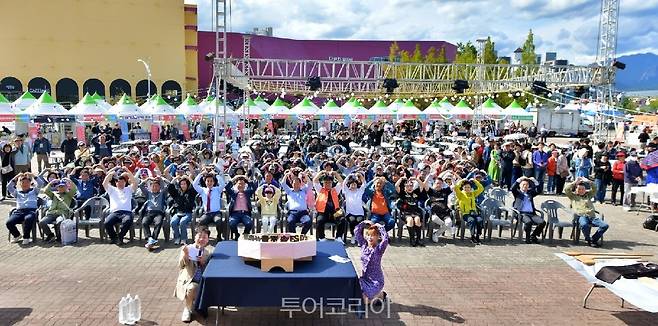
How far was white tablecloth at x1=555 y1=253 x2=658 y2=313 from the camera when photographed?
18.4 feet

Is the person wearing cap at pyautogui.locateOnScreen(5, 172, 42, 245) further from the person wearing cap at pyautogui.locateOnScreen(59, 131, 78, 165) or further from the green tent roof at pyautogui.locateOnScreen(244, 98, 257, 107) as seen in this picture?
the green tent roof at pyautogui.locateOnScreen(244, 98, 257, 107)

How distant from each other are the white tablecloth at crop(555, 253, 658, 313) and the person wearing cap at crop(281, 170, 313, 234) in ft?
13.7

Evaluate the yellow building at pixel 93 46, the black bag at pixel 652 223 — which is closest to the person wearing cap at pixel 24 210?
the black bag at pixel 652 223

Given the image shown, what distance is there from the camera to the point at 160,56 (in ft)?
158

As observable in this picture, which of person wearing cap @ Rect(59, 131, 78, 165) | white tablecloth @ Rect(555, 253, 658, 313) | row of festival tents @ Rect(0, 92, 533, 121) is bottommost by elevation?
white tablecloth @ Rect(555, 253, 658, 313)

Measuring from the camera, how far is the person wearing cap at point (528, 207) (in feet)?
31.8

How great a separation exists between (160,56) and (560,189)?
131 feet

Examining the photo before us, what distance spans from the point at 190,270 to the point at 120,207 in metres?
3.90

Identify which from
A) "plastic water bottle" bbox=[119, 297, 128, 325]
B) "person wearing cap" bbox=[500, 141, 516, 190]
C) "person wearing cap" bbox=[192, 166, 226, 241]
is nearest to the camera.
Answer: "plastic water bottle" bbox=[119, 297, 128, 325]

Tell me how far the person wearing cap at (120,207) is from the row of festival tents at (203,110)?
51.8 feet

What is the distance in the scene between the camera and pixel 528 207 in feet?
32.4

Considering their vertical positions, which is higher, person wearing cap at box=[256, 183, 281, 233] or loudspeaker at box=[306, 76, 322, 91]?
loudspeaker at box=[306, 76, 322, 91]

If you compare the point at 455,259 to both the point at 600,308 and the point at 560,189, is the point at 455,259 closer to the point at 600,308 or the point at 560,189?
the point at 600,308

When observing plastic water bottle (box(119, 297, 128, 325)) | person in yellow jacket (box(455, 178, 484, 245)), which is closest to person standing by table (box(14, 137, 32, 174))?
plastic water bottle (box(119, 297, 128, 325))
